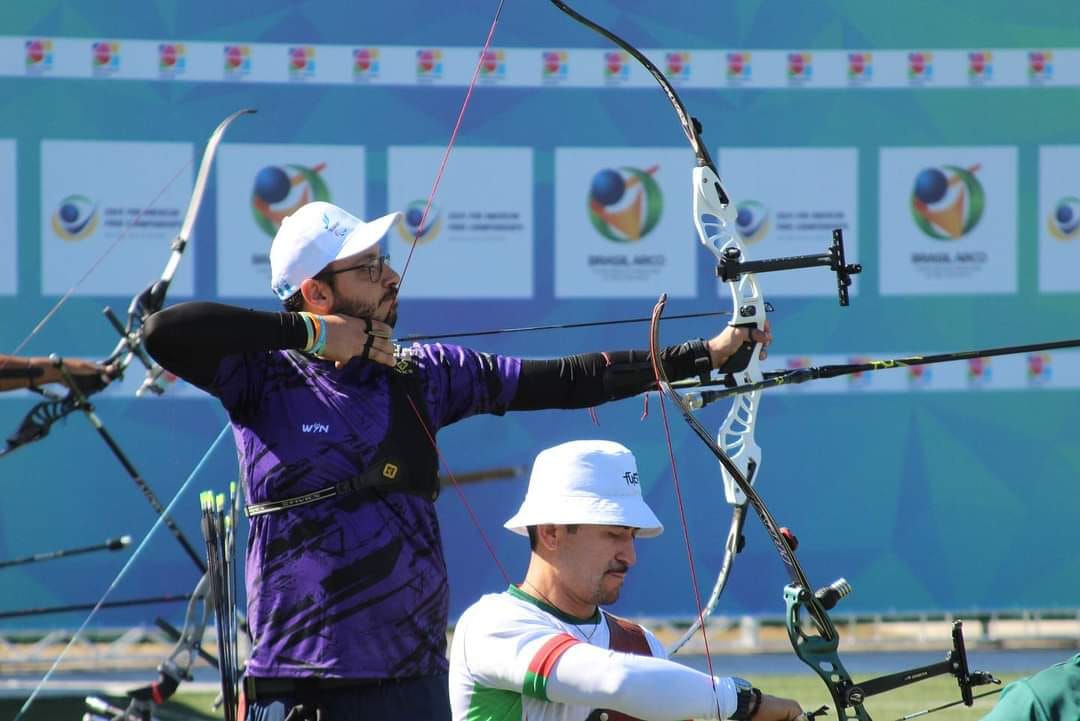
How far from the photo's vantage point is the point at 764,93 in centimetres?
579

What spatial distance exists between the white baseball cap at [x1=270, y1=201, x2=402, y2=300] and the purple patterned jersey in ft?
0.50

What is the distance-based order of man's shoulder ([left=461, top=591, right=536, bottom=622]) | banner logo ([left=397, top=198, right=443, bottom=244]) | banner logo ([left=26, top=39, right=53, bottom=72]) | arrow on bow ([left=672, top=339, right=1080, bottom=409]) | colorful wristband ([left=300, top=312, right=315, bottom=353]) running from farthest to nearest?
banner logo ([left=397, top=198, right=443, bottom=244]) < banner logo ([left=26, top=39, right=53, bottom=72]) < arrow on bow ([left=672, top=339, right=1080, bottom=409]) < colorful wristband ([left=300, top=312, right=315, bottom=353]) < man's shoulder ([left=461, top=591, right=536, bottom=622])

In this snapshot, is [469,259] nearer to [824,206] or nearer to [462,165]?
[462,165]

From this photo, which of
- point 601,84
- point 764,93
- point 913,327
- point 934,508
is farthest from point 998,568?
point 601,84

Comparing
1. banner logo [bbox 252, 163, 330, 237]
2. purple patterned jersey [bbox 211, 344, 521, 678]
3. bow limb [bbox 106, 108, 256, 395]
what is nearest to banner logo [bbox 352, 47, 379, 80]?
banner logo [bbox 252, 163, 330, 237]

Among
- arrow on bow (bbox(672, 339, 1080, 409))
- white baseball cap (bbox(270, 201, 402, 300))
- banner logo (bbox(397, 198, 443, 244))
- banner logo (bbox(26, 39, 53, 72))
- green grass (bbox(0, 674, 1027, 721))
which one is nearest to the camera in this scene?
white baseball cap (bbox(270, 201, 402, 300))

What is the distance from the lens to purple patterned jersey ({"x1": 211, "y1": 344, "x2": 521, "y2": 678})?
2453mm

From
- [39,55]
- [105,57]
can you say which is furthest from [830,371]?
[39,55]

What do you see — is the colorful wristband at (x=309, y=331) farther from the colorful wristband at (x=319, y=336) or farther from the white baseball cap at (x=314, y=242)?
the white baseball cap at (x=314, y=242)

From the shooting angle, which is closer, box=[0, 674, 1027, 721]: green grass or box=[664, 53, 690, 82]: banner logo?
box=[0, 674, 1027, 721]: green grass

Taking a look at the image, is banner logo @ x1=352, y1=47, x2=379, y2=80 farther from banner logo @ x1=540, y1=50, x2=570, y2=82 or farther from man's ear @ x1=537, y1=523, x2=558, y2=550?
man's ear @ x1=537, y1=523, x2=558, y2=550

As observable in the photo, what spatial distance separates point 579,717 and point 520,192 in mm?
3741

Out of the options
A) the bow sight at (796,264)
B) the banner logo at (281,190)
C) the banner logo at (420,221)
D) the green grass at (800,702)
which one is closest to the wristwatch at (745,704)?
the bow sight at (796,264)

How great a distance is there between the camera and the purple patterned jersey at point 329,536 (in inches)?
96.6
